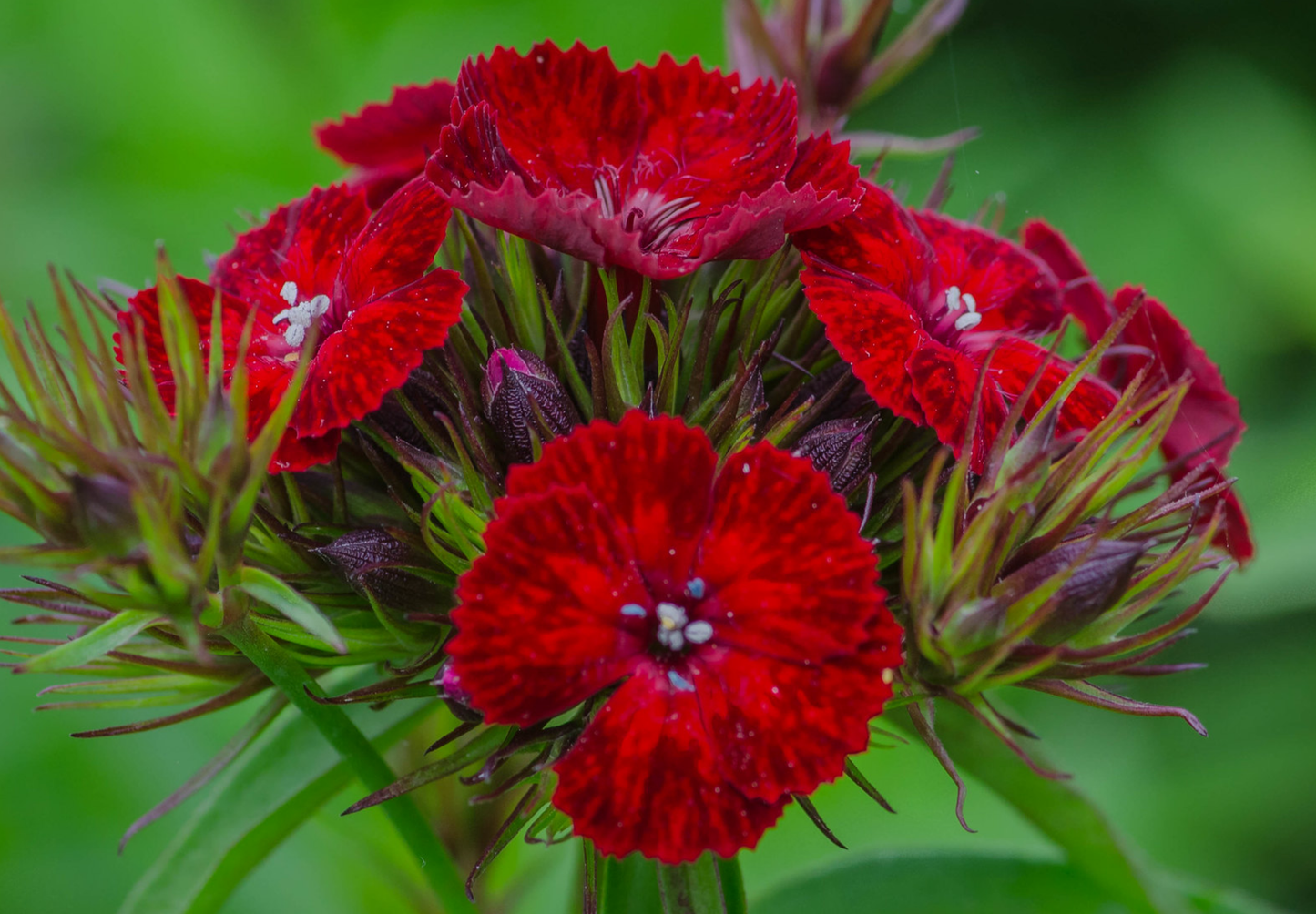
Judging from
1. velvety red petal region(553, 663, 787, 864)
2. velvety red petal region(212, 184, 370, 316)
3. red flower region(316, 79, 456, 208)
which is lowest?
velvety red petal region(553, 663, 787, 864)

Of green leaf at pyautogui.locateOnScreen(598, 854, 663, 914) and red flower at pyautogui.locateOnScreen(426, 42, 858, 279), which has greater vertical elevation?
red flower at pyautogui.locateOnScreen(426, 42, 858, 279)

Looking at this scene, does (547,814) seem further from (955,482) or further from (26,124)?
(26,124)

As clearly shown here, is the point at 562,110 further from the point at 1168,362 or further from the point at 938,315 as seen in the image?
the point at 1168,362

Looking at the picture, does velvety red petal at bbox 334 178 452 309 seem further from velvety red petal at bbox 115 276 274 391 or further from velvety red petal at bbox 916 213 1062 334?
velvety red petal at bbox 916 213 1062 334

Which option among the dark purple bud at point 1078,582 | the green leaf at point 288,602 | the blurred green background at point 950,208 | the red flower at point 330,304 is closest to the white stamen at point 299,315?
the red flower at point 330,304

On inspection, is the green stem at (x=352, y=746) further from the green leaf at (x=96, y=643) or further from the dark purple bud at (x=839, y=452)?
the dark purple bud at (x=839, y=452)

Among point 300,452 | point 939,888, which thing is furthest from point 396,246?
point 939,888

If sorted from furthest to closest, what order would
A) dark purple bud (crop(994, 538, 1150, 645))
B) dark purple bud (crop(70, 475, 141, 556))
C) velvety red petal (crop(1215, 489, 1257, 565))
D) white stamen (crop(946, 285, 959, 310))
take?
velvety red petal (crop(1215, 489, 1257, 565)) < white stamen (crop(946, 285, 959, 310)) < dark purple bud (crop(994, 538, 1150, 645)) < dark purple bud (crop(70, 475, 141, 556))

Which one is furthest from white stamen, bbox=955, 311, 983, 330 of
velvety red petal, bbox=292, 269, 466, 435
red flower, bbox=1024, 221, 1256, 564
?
velvety red petal, bbox=292, 269, 466, 435
